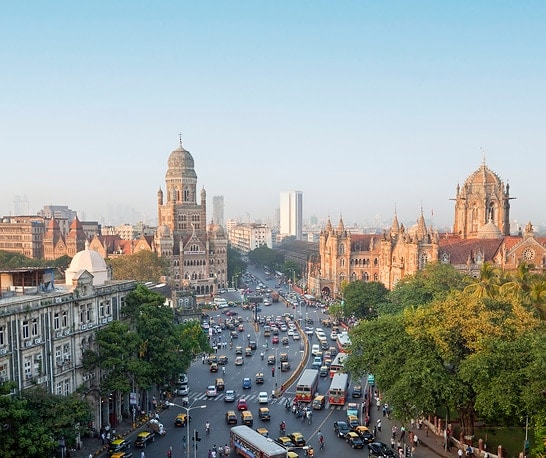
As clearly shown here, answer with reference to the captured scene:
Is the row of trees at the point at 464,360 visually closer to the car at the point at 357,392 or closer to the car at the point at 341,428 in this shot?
the car at the point at 341,428

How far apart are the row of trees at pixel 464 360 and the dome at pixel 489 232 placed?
5757 cm

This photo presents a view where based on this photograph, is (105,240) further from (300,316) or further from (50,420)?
(50,420)

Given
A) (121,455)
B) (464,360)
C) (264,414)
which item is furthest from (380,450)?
(121,455)

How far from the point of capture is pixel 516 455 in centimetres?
4200

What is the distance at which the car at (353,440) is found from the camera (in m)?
44.2

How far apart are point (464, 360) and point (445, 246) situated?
63336 millimetres

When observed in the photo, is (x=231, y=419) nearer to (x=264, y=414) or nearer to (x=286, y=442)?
(x=264, y=414)

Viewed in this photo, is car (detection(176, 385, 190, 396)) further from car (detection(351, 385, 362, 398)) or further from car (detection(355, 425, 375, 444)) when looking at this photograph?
car (detection(355, 425, 375, 444))

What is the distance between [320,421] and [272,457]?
41.8 feet

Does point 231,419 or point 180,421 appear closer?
point 180,421

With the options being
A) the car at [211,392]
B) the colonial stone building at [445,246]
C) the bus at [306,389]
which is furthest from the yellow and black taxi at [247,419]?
the colonial stone building at [445,246]

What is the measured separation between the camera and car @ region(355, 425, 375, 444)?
45.3 metres

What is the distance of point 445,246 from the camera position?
103688 mm

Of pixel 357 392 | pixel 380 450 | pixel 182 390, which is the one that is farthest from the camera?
pixel 182 390
